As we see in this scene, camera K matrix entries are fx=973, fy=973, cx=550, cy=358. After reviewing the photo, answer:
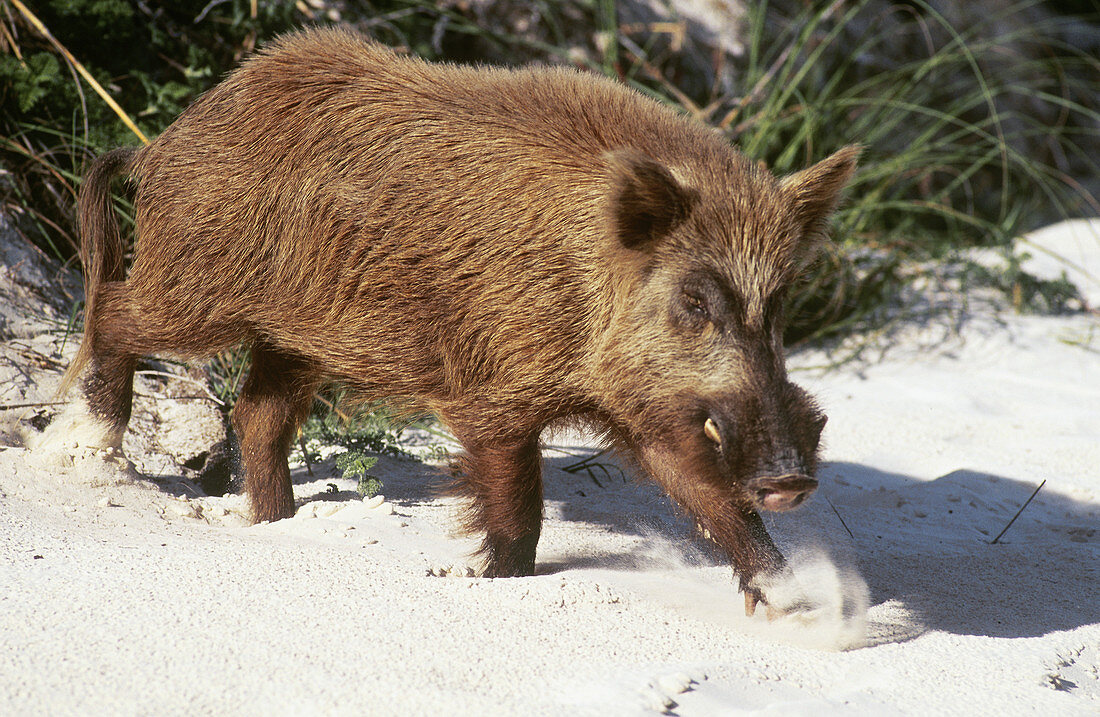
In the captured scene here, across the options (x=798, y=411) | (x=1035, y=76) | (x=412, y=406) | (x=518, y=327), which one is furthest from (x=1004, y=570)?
(x=1035, y=76)

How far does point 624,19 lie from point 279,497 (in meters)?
4.32

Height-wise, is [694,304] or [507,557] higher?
[694,304]

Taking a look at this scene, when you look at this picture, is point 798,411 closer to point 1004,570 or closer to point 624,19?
point 1004,570

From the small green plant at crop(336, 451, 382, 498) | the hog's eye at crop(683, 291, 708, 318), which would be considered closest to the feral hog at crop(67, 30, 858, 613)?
the hog's eye at crop(683, 291, 708, 318)

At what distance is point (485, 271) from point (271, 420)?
1237 mm

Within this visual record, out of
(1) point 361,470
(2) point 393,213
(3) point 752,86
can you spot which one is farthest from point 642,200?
(3) point 752,86

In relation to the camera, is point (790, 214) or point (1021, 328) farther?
point (1021, 328)

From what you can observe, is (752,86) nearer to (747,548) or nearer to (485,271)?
(485,271)

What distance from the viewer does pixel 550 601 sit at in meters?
2.61

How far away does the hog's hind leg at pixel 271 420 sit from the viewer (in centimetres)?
359

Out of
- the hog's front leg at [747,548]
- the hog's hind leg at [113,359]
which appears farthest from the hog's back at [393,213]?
the hog's front leg at [747,548]

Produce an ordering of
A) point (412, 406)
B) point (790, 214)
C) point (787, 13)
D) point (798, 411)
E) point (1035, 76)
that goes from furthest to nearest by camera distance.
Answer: point (1035, 76), point (787, 13), point (412, 406), point (790, 214), point (798, 411)

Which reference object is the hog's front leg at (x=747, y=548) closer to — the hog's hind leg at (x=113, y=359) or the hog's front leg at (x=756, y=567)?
the hog's front leg at (x=756, y=567)

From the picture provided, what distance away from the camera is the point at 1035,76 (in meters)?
8.75
